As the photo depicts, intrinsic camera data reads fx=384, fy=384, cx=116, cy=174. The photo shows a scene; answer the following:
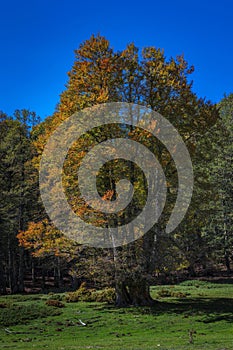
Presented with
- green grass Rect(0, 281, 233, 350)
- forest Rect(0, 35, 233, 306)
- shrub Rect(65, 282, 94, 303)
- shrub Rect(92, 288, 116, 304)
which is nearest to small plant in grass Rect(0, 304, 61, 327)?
green grass Rect(0, 281, 233, 350)

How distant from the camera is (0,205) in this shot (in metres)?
36.5

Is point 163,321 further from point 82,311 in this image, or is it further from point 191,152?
point 191,152

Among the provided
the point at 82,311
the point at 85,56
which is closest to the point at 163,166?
the point at 85,56

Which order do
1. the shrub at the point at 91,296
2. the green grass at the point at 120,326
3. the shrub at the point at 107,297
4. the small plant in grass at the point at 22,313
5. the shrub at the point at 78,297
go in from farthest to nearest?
the shrub at the point at 78,297
the shrub at the point at 91,296
the shrub at the point at 107,297
the small plant in grass at the point at 22,313
the green grass at the point at 120,326

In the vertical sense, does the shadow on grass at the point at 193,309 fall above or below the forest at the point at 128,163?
below

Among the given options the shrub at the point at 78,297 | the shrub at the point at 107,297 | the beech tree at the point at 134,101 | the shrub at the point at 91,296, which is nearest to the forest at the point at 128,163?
the beech tree at the point at 134,101

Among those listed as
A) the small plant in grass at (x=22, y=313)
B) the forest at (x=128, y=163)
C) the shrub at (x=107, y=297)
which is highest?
the forest at (x=128, y=163)

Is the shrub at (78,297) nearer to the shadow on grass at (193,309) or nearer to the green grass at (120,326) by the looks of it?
the green grass at (120,326)

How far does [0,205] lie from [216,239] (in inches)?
813

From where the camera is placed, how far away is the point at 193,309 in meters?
21.8

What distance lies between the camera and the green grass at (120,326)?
14641 millimetres

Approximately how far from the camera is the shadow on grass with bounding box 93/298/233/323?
19.6 meters

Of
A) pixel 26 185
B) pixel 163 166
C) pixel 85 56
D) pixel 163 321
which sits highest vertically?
pixel 85 56

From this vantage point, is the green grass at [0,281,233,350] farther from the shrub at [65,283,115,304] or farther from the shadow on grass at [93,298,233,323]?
the shrub at [65,283,115,304]
